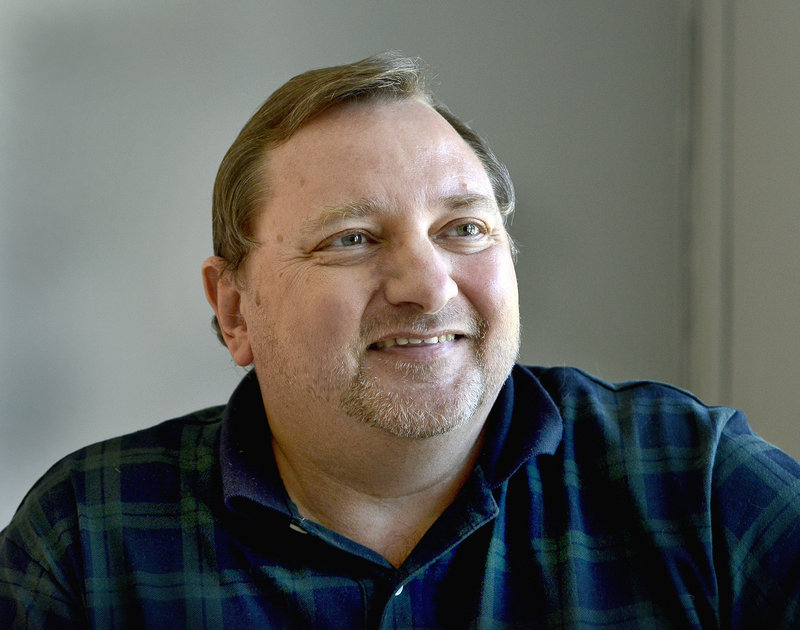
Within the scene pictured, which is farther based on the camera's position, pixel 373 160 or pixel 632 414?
pixel 632 414

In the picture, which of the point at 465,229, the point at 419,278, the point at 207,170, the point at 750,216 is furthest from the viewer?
the point at 207,170

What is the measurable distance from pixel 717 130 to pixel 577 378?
800 mm

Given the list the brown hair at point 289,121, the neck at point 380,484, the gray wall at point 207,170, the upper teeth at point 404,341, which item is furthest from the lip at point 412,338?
the gray wall at point 207,170

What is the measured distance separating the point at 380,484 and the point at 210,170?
0.97 meters

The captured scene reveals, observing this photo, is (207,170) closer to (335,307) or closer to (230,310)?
(230,310)

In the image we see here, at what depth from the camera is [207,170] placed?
1976 millimetres

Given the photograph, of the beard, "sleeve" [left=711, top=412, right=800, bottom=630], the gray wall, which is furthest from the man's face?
the gray wall

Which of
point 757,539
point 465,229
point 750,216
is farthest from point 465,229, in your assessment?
point 750,216

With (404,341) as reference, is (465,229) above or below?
above

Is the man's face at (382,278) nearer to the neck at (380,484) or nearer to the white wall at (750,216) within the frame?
the neck at (380,484)

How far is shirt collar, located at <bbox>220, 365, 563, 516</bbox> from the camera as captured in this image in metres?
1.33

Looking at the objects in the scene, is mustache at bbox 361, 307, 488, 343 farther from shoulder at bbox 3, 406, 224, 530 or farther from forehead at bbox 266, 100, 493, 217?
shoulder at bbox 3, 406, 224, 530

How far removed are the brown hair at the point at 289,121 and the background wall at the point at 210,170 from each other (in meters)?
0.51

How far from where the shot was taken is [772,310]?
1.81 m
